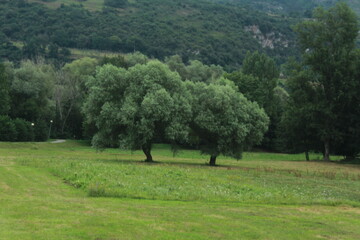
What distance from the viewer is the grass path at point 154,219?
18.0 metres

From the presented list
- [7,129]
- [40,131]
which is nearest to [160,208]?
[7,129]

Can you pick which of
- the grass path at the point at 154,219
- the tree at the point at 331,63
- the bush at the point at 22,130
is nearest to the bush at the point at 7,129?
the bush at the point at 22,130

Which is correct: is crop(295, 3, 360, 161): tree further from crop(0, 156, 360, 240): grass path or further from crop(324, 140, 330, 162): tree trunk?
crop(0, 156, 360, 240): grass path

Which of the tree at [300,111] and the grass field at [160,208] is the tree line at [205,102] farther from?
the grass field at [160,208]

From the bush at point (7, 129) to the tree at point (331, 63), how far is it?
53.0 m

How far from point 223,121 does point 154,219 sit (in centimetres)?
4227

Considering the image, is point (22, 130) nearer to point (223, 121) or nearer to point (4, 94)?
point (4, 94)

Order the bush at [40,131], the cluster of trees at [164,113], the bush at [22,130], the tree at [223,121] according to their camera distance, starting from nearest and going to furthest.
→ 1. the cluster of trees at [164,113]
2. the tree at [223,121]
3. the bush at [22,130]
4. the bush at [40,131]

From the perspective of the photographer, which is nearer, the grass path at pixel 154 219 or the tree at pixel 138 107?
the grass path at pixel 154 219

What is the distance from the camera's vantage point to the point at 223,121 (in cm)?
6241

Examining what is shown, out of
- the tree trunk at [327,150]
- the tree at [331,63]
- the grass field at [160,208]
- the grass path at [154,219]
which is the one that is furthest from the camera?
the tree trunk at [327,150]

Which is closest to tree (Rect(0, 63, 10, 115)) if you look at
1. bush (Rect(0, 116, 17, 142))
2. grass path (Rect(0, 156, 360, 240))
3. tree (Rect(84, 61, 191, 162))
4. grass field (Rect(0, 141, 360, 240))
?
bush (Rect(0, 116, 17, 142))

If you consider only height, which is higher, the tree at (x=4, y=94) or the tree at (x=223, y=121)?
the tree at (x=4, y=94)

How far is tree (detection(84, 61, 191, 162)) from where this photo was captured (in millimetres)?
58094
